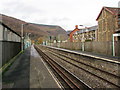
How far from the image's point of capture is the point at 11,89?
609 centimetres

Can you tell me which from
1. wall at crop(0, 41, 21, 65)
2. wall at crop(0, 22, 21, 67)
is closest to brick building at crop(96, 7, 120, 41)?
wall at crop(0, 22, 21, 67)

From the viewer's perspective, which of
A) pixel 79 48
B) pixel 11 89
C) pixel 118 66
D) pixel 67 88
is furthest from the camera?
pixel 79 48

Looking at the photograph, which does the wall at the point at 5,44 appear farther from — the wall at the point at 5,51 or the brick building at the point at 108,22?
the brick building at the point at 108,22

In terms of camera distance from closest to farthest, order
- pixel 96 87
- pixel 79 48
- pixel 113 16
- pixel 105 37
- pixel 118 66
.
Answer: pixel 96 87 < pixel 118 66 < pixel 113 16 < pixel 105 37 < pixel 79 48

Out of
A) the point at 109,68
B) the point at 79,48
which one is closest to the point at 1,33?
the point at 109,68

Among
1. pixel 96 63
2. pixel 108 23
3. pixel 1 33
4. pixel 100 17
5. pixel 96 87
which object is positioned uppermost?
pixel 100 17

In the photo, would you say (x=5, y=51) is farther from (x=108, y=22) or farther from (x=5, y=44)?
(x=108, y=22)

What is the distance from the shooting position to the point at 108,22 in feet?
97.5

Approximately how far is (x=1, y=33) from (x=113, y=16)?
26471 millimetres

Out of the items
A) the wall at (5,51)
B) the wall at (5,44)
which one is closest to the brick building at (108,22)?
the wall at (5,44)

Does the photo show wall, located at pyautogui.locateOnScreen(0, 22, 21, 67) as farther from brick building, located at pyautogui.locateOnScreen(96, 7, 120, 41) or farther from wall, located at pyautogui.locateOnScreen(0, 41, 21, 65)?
brick building, located at pyautogui.locateOnScreen(96, 7, 120, 41)

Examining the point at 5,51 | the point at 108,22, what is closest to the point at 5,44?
the point at 5,51

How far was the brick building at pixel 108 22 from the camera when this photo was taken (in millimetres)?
27500

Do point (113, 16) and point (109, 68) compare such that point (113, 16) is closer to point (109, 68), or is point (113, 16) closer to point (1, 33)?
point (109, 68)
